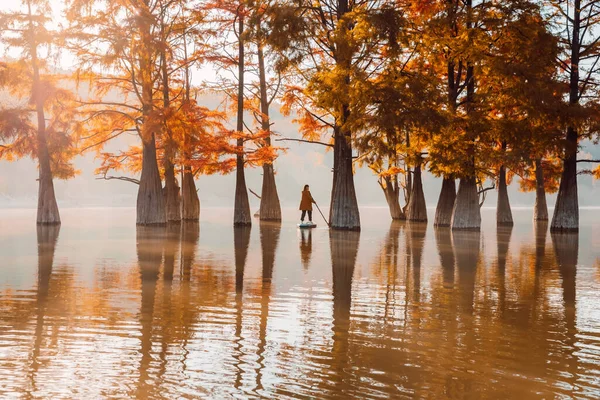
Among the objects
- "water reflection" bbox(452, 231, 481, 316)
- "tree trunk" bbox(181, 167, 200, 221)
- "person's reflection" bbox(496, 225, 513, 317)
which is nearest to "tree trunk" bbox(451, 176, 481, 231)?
"water reflection" bbox(452, 231, 481, 316)

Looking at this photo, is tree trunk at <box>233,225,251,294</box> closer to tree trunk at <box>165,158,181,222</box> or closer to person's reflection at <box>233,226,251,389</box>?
person's reflection at <box>233,226,251,389</box>

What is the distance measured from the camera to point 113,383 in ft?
18.6

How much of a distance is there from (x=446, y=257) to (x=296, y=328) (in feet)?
31.1

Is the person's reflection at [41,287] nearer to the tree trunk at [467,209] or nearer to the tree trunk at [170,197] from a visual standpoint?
the tree trunk at [170,197]

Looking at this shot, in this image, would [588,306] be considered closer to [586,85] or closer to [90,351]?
[90,351]

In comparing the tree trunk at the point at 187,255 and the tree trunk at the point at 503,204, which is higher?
the tree trunk at the point at 503,204

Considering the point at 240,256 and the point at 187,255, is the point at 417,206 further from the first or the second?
the point at 187,255

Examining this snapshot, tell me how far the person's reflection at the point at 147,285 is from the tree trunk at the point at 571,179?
16050 mm

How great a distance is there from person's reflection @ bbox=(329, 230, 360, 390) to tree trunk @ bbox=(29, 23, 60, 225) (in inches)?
618

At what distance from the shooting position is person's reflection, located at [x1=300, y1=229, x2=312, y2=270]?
50.5ft

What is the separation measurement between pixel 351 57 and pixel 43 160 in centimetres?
1598

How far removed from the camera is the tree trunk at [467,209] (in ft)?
93.7

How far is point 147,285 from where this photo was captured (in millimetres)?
11125

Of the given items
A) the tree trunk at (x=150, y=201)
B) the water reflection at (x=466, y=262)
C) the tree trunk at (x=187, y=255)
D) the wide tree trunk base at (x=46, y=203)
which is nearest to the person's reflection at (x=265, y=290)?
the tree trunk at (x=187, y=255)
